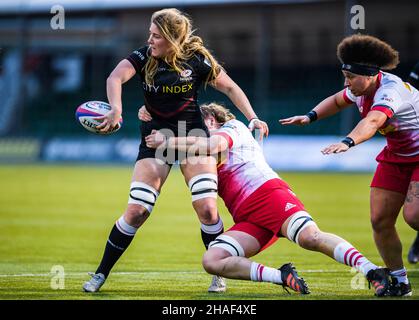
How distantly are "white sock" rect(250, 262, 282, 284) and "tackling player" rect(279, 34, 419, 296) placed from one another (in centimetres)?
102

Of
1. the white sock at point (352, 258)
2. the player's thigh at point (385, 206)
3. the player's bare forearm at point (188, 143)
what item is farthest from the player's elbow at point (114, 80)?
the player's thigh at point (385, 206)

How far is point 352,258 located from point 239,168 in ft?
4.46

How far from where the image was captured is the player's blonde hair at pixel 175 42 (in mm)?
7430

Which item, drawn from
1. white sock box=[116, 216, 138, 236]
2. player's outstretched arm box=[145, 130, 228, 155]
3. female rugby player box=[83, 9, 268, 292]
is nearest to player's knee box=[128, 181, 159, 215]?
female rugby player box=[83, 9, 268, 292]

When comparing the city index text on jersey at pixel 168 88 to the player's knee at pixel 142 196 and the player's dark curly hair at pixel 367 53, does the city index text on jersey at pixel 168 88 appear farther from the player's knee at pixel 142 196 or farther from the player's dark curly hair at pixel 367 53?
the player's dark curly hair at pixel 367 53

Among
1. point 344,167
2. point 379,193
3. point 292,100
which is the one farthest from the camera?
point 292,100

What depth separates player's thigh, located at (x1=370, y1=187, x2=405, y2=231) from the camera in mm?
7543

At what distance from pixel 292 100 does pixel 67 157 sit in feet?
32.3

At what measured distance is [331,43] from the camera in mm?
37844

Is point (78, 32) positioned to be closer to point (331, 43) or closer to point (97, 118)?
point (331, 43)

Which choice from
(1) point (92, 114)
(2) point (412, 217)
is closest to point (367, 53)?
(2) point (412, 217)

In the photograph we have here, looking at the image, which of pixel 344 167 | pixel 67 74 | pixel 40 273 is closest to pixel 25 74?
pixel 67 74

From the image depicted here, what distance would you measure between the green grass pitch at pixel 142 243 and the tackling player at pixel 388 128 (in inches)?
20.5

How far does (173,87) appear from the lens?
7.57m
